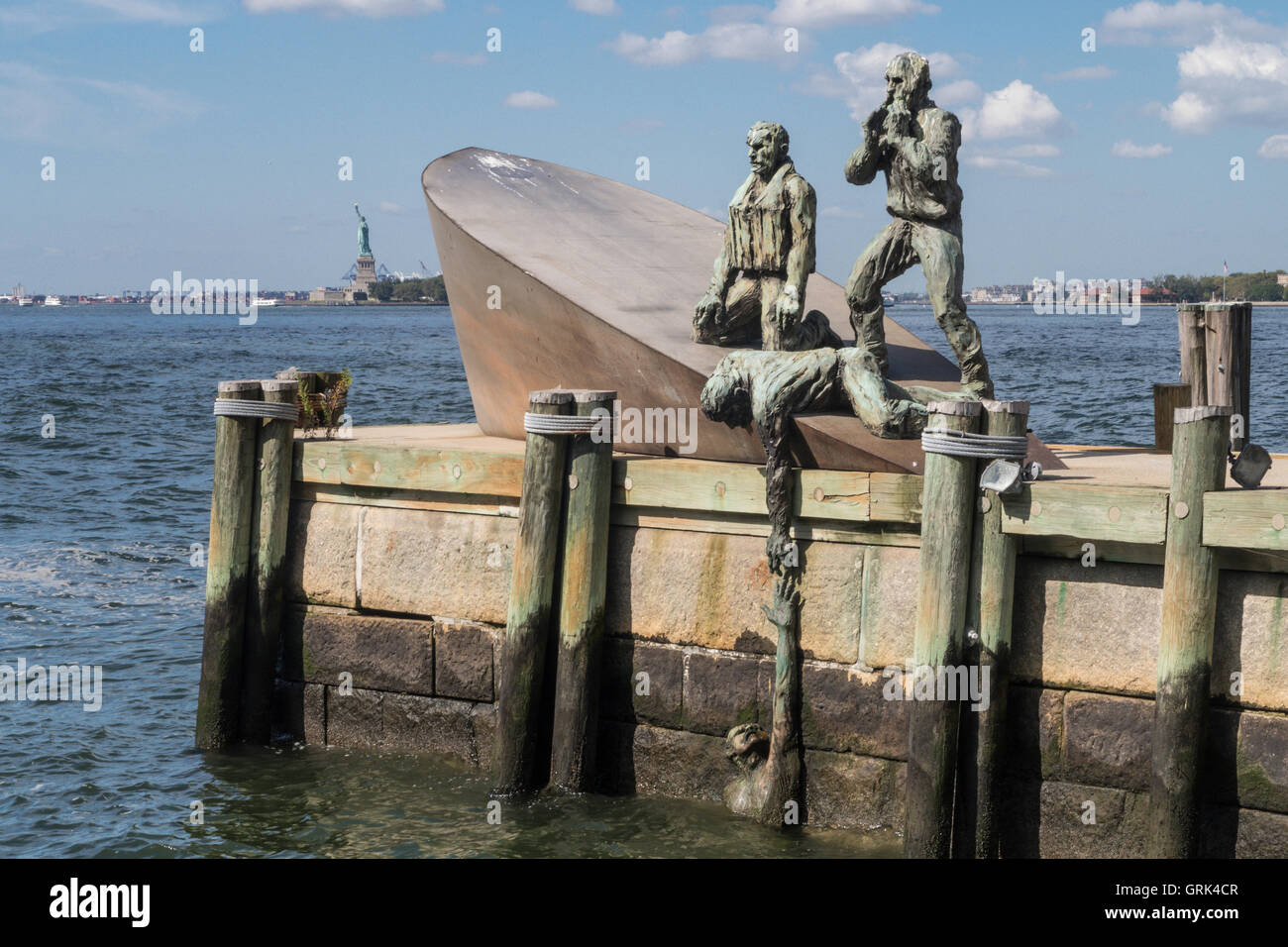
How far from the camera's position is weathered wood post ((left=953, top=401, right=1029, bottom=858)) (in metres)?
6.84

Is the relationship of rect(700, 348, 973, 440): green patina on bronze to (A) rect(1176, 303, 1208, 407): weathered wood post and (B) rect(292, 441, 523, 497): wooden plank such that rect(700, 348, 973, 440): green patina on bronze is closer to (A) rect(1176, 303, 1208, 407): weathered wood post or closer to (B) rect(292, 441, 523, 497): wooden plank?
(B) rect(292, 441, 523, 497): wooden plank

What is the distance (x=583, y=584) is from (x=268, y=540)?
2.40 metres

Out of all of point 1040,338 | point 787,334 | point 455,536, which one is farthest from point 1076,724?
point 1040,338

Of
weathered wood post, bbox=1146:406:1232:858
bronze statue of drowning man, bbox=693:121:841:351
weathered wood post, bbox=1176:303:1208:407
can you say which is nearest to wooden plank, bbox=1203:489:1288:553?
weathered wood post, bbox=1146:406:1232:858

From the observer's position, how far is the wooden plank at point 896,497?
7156mm

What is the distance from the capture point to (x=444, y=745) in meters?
8.69

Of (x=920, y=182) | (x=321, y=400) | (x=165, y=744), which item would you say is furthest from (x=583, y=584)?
(x=165, y=744)

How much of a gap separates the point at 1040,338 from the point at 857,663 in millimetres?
65956

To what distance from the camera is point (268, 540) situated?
9055mm

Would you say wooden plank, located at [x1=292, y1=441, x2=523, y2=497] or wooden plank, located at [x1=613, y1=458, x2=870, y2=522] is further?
wooden plank, located at [x1=292, y1=441, x2=523, y2=497]

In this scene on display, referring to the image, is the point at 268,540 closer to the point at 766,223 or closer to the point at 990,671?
the point at 766,223

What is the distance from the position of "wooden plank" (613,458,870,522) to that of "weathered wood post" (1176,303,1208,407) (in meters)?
3.70

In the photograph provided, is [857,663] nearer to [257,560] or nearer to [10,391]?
[257,560]

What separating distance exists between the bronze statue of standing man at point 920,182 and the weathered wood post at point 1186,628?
235 cm
